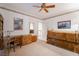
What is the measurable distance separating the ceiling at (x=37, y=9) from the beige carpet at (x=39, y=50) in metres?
0.60

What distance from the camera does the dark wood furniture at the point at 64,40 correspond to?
2.28m

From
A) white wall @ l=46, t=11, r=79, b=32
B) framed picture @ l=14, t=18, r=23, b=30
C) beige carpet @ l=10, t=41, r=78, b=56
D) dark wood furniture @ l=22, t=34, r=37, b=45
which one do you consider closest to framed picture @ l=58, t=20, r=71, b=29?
white wall @ l=46, t=11, r=79, b=32

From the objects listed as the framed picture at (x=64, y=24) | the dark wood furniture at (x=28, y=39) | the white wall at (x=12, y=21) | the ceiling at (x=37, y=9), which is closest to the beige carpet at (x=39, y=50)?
the dark wood furniture at (x=28, y=39)


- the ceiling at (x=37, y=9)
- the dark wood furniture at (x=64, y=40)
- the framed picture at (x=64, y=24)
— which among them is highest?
the ceiling at (x=37, y=9)

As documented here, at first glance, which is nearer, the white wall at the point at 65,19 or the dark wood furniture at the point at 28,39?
the white wall at the point at 65,19

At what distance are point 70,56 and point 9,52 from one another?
4.17ft

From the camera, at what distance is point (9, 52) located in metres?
2.37

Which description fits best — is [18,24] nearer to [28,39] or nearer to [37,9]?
[28,39]

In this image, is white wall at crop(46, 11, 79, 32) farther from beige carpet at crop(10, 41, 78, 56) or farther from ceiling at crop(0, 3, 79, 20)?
beige carpet at crop(10, 41, 78, 56)

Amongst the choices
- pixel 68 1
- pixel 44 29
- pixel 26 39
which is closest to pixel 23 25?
pixel 26 39

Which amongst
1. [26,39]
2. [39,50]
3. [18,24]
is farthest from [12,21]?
[39,50]

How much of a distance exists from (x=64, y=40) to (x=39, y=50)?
570 mm

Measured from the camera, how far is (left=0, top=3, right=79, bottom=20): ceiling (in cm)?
235

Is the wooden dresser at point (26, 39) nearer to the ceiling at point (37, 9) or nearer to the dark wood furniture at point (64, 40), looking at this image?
the dark wood furniture at point (64, 40)
